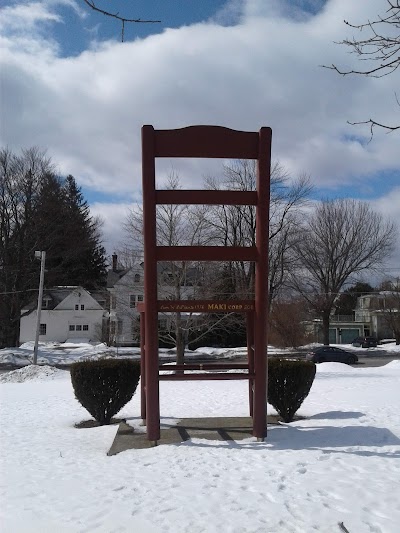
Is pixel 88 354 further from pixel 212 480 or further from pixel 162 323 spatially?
pixel 212 480

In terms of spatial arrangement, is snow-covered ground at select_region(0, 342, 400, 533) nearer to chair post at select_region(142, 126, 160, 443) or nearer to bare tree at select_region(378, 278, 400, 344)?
chair post at select_region(142, 126, 160, 443)

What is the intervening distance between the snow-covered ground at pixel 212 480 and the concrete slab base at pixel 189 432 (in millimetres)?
284

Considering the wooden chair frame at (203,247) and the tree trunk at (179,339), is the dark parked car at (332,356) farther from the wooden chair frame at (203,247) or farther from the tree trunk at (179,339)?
the wooden chair frame at (203,247)

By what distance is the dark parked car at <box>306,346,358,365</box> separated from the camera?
37469mm

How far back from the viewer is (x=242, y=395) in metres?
15.1

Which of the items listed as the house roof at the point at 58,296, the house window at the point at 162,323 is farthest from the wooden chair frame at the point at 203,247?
the house roof at the point at 58,296

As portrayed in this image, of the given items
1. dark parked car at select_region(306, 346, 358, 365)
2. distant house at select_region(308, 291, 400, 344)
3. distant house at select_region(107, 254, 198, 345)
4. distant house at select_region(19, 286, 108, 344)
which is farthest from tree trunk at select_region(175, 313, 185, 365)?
distant house at select_region(19, 286, 108, 344)

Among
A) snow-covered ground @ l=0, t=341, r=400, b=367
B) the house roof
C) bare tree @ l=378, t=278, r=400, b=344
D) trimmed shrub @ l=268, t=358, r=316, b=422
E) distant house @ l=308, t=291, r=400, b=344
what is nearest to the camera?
trimmed shrub @ l=268, t=358, r=316, b=422

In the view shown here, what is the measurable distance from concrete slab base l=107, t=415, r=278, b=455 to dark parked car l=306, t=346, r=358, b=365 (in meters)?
28.4

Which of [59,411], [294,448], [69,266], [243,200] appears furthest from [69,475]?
[69,266]

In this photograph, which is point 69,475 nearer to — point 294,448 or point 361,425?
point 294,448

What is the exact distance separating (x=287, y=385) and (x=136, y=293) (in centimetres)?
2348

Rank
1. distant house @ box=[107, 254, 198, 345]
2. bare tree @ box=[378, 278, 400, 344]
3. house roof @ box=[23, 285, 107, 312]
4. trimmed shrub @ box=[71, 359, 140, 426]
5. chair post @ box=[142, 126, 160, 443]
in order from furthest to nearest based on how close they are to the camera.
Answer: house roof @ box=[23, 285, 107, 312] → bare tree @ box=[378, 278, 400, 344] → distant house @ box=[107, 254, 198, 345] → trimmed shrub @ box=[71, 359, 140, 426] → chair post @ box=[142, 126, 160, 443]

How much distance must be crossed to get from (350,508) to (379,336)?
6528 cm
